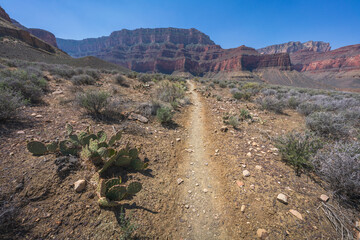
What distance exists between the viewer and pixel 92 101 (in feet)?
14.2

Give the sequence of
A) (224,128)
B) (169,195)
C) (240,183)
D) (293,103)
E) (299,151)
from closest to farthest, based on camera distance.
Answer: (169,195) < (240,183) < (299,151) < (224,128) < (293,103)

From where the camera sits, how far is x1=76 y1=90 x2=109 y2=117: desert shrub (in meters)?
4.27

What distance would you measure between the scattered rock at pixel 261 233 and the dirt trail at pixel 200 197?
0.49 m

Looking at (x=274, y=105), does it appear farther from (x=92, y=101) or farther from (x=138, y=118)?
(x=92, y=101)

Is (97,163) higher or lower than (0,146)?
lower

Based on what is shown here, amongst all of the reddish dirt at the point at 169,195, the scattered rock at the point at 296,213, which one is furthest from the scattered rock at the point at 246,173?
the scattered rock at the point at 296,213

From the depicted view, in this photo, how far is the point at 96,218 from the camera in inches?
69.5

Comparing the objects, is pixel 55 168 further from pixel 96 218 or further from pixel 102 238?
pixel 102 238

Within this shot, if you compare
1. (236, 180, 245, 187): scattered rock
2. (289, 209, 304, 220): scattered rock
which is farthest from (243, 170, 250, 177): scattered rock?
(289, 209, 304, 220): scattered rock

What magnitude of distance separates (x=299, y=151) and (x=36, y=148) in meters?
5.69

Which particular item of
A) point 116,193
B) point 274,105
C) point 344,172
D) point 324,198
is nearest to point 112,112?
point 116,193

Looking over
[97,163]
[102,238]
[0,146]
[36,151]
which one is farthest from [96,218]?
[0,146]

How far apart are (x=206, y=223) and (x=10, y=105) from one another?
5.30 m

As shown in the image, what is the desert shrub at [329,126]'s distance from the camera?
162 inches
